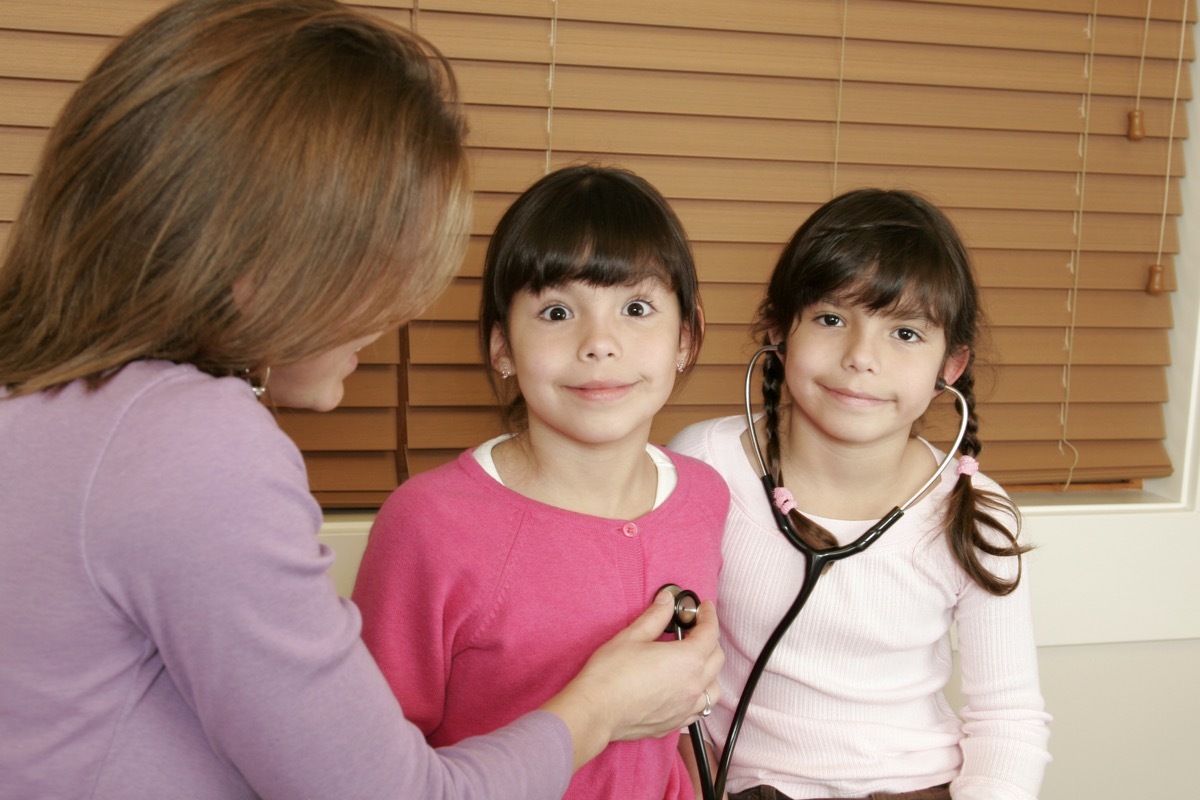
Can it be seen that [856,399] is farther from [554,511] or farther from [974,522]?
[554,511]

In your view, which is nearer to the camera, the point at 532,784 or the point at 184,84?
the point at 184,84

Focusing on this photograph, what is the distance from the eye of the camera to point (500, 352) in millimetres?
1362

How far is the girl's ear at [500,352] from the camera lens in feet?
4.44

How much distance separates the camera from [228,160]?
0.76m

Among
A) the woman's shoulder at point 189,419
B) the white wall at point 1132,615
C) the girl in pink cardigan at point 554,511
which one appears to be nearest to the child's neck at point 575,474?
the girl in pink cardigan at point 554,511

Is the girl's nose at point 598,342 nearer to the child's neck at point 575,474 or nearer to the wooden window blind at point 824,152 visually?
the child's neck at point 575,474

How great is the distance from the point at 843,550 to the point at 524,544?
413 mm

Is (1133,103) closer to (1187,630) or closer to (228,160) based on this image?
(1187,630)

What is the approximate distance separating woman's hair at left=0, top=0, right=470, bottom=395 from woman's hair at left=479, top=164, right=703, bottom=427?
441 mm

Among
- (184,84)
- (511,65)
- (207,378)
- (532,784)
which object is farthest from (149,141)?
(511,65)

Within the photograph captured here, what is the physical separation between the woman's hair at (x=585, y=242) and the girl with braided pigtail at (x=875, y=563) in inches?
8.9

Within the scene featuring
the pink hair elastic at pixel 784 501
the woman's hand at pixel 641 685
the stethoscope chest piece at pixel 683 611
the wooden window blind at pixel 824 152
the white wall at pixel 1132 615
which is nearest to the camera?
the woman's hand at pixel 641 685

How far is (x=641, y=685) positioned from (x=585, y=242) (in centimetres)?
51

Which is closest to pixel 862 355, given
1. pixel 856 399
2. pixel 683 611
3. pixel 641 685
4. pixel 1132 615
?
pixel 856 399
